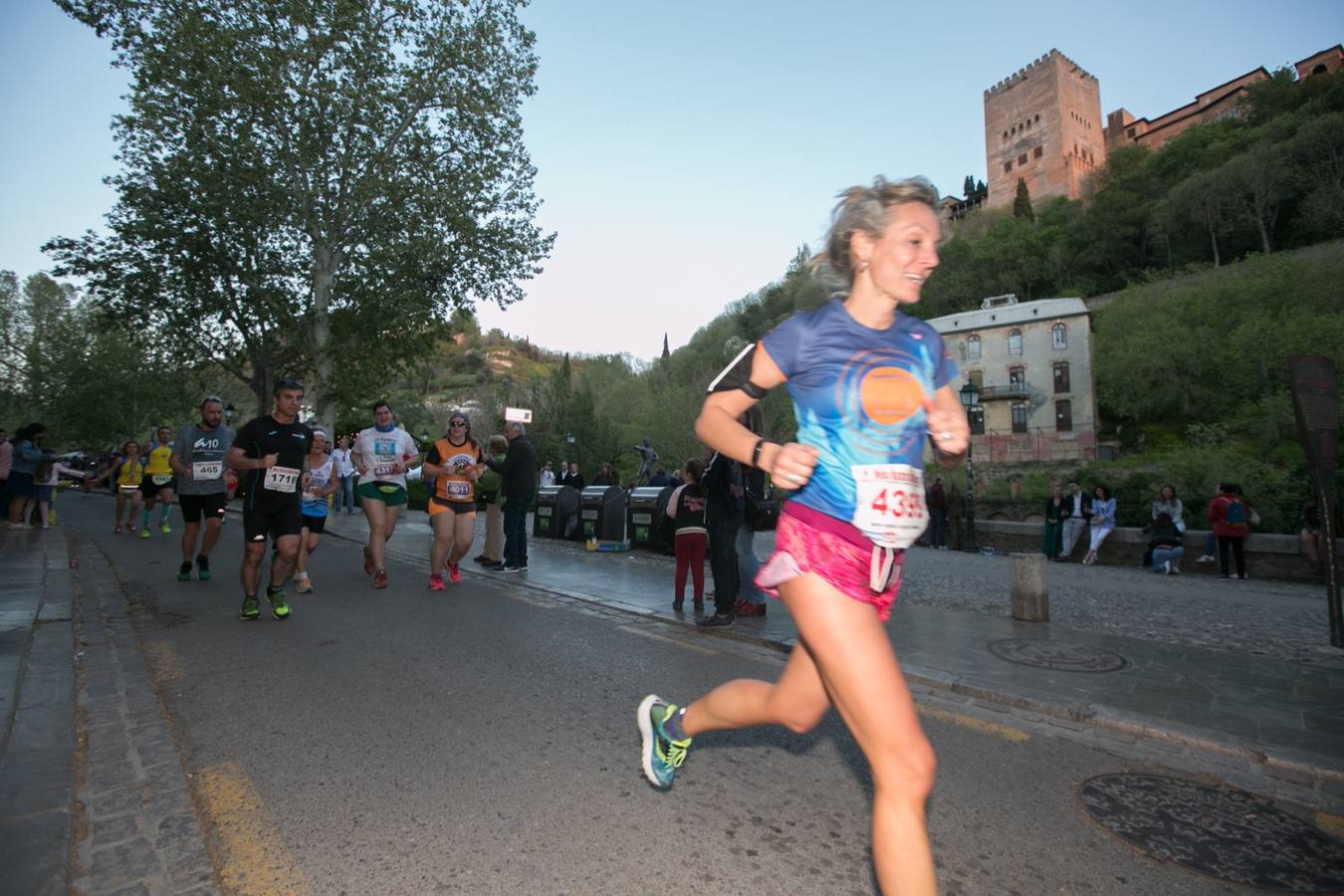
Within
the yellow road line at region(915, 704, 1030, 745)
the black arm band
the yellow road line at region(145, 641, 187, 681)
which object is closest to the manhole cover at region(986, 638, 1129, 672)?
the yellow road line at region(915, 704, 1030, 745)

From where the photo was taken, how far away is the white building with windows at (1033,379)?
54562 mm

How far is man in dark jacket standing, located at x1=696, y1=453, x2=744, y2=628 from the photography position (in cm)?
655

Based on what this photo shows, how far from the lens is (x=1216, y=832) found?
2846mm

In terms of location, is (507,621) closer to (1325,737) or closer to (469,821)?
(469,821)

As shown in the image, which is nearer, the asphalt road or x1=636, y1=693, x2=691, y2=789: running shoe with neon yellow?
the asphalt road

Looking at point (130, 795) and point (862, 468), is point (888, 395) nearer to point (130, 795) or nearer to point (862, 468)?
point (862, 468)

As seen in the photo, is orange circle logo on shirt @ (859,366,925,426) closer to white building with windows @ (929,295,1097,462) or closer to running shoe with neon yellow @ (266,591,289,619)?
running shoe with neon yellow @ (266,591,289,619)

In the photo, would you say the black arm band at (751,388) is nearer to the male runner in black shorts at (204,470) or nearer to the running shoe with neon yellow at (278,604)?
the running shoe with neon yellow at (278,604)

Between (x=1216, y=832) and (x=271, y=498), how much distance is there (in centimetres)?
686

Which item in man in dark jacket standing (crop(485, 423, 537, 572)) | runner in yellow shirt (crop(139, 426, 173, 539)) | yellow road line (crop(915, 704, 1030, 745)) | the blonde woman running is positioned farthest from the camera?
runner in yellow shirt (crop(139, 426, 173, 539))

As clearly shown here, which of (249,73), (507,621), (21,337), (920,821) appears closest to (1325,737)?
(920,821)

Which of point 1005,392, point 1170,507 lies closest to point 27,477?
point 1170,507

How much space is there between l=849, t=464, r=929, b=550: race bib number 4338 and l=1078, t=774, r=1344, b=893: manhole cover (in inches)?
70.6

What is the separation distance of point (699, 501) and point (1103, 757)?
427 cm
